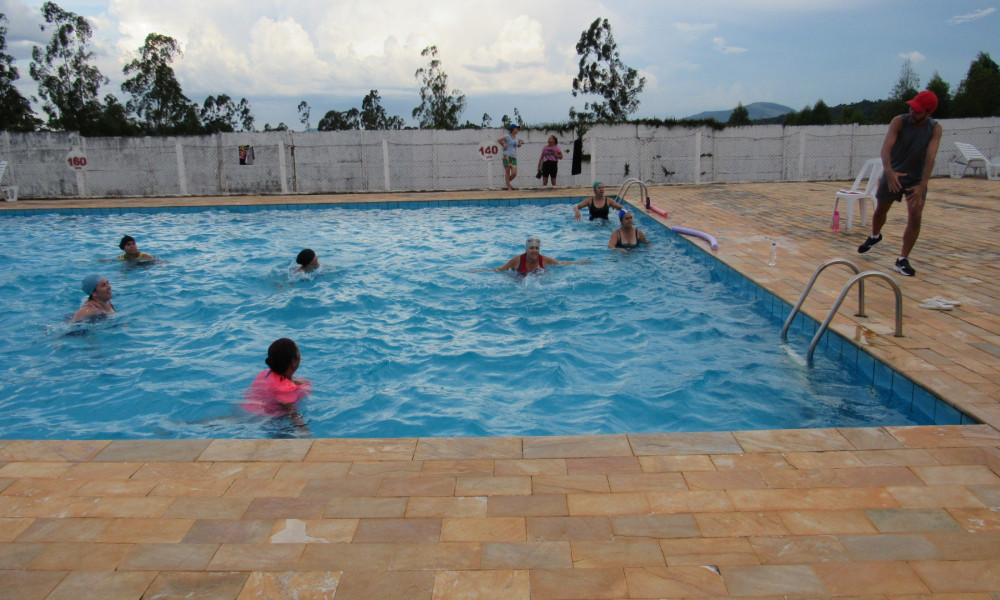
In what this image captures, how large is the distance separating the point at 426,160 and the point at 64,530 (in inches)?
599

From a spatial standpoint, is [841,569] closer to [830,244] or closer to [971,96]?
[830,244]

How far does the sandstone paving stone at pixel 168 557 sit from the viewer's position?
7.45ft

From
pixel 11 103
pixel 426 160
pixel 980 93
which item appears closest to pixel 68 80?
pixel 11 103

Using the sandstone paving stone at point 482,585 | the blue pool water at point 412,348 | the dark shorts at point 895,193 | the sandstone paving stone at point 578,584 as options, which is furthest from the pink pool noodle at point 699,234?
the sandstone paving stone at point 482,585

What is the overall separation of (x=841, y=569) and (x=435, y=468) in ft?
5.36

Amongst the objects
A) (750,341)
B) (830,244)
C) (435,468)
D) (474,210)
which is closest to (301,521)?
(435,468)

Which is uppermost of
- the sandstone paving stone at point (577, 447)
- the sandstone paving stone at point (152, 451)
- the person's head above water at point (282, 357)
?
the person's head above water at point (282, 357)

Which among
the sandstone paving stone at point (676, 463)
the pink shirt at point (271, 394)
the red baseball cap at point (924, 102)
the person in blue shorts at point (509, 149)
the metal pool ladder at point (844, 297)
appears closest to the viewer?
the sandstone paving stone at point (676, 463)

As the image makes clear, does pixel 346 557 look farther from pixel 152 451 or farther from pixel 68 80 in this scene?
pixel 68 80

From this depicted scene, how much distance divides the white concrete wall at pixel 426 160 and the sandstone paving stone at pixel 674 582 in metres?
15.3

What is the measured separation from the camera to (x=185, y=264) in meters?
9.48

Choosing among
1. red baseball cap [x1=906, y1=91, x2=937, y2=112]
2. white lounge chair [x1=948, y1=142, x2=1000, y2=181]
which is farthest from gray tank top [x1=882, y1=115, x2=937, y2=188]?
white lounge chair [x1=948, y1=142, x2=1000, y2=181]

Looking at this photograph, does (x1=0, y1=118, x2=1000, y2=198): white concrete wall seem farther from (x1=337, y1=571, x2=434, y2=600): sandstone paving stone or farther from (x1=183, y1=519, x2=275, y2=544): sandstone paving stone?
(x1=337, y1=571, x2=434, y2=600): sandstone paving stone

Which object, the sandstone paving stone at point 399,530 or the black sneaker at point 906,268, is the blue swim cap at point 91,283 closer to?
the sandstone paving stone at point 399,530
